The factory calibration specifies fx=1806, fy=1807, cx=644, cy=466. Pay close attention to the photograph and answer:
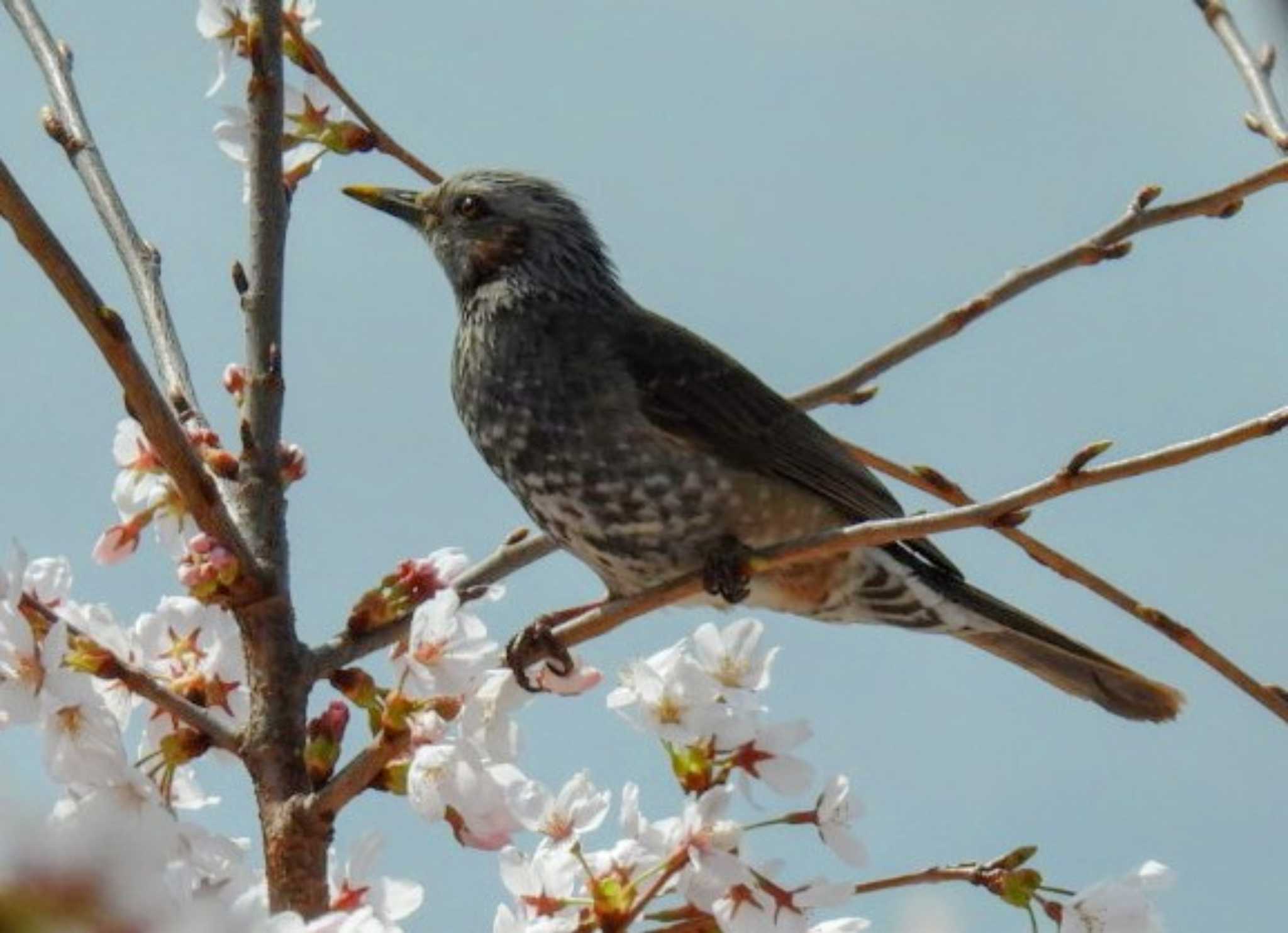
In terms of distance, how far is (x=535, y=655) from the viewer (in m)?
2.83

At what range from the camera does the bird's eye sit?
5.19 m

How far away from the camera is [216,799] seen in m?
2.51

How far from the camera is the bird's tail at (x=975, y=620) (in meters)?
4.39

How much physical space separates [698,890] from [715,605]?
193 centimetres

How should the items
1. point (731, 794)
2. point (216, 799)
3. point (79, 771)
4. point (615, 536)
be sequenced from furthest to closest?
point (615, 536)
point (216, 799)
point (731, 794)
point (79, 771)

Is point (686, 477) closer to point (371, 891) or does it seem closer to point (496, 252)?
point (496, 252)

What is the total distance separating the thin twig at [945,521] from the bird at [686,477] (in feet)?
3.83

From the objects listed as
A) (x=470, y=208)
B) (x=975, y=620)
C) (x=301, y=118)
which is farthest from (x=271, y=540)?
(x=470, y=208)

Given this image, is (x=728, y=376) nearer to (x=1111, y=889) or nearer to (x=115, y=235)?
(x=115, y=235)

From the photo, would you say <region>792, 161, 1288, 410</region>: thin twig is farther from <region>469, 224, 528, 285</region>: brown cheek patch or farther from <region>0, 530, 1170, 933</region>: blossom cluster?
<region>469, 224, 528, 285</region>: brown cheek patch

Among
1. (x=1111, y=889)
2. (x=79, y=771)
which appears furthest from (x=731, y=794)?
(x=79, y=771)

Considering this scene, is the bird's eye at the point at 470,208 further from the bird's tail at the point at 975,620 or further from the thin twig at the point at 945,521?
the thin twig at the point at 945,521

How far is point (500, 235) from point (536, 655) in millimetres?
2521

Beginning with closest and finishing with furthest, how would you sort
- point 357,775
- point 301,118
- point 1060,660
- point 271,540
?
point 357,775 < point 271,540 < point 301,118 < point 1060,660
